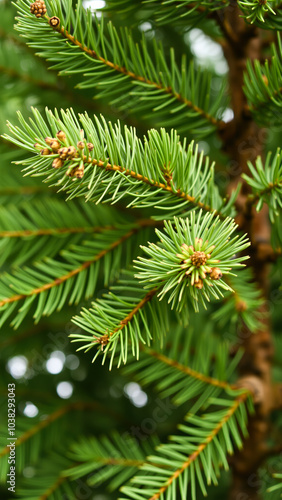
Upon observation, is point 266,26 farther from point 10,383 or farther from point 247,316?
point 10,383

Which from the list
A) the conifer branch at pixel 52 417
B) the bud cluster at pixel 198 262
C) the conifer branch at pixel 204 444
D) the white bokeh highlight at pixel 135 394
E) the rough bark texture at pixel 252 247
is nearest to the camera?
the bud cluster at pixel 198 262

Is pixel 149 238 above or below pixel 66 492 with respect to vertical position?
above

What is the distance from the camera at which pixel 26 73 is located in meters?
0.73

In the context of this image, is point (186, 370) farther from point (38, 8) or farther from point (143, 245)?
point (38, 8)

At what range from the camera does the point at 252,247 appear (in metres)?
0.51

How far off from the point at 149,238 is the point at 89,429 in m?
0.41

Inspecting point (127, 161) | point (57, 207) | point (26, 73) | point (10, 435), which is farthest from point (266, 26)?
point (10, 435)

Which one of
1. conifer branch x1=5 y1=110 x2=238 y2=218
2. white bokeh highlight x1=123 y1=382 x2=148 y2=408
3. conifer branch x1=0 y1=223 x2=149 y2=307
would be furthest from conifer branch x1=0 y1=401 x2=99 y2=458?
conifer branch x1=5 y1=110 x2=238 y2=218

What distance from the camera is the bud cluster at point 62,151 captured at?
31 centimetres

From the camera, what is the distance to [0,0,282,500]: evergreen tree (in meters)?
0.35

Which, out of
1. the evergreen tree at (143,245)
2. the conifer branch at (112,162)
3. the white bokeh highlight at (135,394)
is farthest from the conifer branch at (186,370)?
the white bokeh highlight at (135,394)

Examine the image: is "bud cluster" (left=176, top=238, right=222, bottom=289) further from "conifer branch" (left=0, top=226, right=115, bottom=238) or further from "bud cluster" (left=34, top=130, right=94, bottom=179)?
"conifer branch" (left=0, top=226, right=115, bottom=238)

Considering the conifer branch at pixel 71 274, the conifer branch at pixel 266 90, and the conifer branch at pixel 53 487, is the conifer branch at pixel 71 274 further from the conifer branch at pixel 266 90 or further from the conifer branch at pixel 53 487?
the conifer branch at pixel 53 487

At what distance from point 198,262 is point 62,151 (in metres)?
0.12
